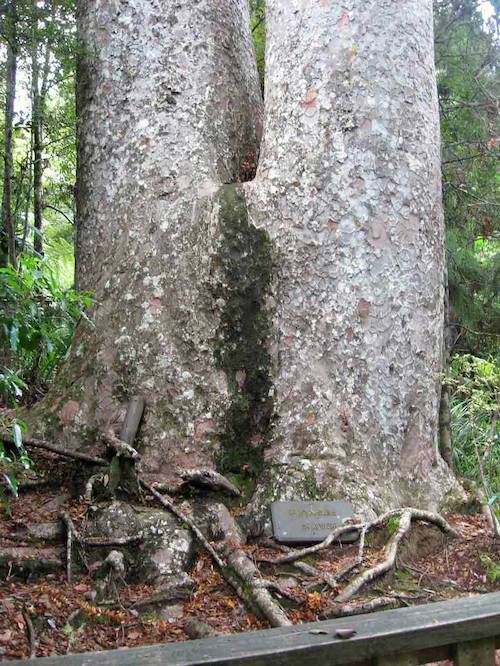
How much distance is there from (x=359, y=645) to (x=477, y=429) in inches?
136

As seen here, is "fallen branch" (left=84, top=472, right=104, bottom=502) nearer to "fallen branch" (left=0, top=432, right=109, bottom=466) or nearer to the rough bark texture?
"fallen branch" (left=0, top=432, right=109, bottom=466)

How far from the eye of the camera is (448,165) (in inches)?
331

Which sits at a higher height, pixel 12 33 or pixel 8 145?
pixel 12 33

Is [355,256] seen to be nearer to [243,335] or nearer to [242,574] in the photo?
[243,335]

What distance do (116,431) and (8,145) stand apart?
2.98 meters

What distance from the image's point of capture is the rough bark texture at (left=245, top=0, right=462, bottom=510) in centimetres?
433

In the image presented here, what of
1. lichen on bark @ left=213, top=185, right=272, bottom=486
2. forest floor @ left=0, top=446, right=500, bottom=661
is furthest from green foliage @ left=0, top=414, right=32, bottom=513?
lichen on bark @ left=213, top=185, right=272, bottom=486

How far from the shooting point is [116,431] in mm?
4375

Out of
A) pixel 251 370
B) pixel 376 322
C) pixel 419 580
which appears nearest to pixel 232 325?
pixel 251 370

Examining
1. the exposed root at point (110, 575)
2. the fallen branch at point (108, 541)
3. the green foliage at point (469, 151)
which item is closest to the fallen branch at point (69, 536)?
the fallen branch at point (108, 541)

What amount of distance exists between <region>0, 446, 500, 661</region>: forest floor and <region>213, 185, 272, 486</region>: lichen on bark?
2.27 ft

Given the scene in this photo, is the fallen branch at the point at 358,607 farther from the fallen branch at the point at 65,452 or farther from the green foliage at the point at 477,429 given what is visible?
the fallen branch at the point at 65,452

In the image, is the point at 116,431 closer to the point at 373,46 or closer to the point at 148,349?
the point at 148,349

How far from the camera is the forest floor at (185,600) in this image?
10.4ft
